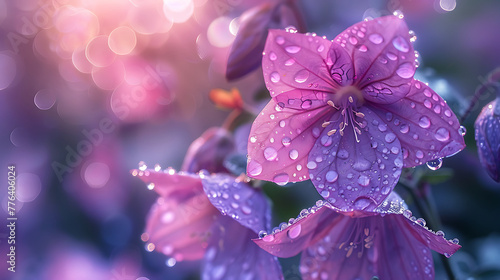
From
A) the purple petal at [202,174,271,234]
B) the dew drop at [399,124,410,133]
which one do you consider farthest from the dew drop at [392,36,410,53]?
the purple petal at [202,174,271,234]

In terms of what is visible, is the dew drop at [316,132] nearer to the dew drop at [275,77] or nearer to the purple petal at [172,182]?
the dew drop at [275,77]

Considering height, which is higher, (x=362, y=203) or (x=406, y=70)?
(x=406, y=70)

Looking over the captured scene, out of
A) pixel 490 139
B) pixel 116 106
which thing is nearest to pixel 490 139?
pixel 490 139

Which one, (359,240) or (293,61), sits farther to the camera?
(359,240)

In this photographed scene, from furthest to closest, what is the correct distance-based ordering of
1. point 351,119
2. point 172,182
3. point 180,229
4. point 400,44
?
point 180,229 → point 172,182 → point 351,119 → point 400,44

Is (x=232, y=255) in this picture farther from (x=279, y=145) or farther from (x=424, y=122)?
(x=424, y=122)

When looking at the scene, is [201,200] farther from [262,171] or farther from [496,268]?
[496,268]
